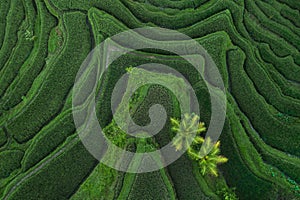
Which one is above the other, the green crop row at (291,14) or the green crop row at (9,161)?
the green crop row at (291,14)

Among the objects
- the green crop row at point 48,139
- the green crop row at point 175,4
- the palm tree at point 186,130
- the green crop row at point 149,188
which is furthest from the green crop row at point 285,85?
the green crop row at point 48,139

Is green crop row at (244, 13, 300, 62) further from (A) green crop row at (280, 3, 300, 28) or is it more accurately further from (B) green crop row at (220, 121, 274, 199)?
(B) green crop row at (220, 121, 274, 199)

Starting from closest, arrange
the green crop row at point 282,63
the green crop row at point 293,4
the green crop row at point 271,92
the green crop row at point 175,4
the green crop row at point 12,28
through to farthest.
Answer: the green crop row at point 271,92 < the green crop row at point 282,63 < the green crop row at point 12,28 < the green crop row at point 175,4 < the green crop row at point 293,4

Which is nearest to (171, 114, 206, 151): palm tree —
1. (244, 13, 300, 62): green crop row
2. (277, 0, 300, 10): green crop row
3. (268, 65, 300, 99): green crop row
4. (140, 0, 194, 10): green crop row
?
(268, 65, 300, 99): green crop row

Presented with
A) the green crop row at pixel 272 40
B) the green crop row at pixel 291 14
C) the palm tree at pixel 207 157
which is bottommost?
the palm tree at pixel 207 157

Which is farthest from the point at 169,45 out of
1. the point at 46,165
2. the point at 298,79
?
the point at 46,165

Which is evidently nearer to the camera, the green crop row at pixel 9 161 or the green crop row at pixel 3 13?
the green crop row at pixel 9 161

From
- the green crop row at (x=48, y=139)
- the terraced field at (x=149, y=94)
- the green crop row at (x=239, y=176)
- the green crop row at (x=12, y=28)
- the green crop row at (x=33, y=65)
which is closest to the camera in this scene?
the green crop row at (x=239, y=176)

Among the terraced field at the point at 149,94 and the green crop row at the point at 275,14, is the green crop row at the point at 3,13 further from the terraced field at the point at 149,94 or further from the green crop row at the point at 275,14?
the green crop row at the point at 275,14
